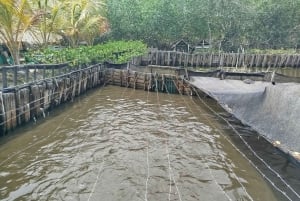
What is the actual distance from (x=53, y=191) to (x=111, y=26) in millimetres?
28921

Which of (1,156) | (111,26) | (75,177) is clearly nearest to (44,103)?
(1,156)

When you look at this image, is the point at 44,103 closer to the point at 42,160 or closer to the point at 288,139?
the point at 42,160

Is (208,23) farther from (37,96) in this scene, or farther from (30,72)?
(37,96)

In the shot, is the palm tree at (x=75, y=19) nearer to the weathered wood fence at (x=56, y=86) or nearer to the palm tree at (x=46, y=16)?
the palm tree at (x=46, y=16)

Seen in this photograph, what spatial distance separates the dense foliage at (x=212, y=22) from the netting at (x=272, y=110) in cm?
2398

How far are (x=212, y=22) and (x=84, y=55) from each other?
24070mm

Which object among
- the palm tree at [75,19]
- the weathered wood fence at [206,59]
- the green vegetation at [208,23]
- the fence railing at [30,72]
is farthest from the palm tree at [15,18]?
the weathered wood fence at [206,59]

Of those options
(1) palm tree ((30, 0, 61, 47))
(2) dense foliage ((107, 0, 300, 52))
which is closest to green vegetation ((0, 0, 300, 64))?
(2) dense foliage ((107, 0, 300, 52))

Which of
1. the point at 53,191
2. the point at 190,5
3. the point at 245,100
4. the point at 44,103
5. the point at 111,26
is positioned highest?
the point at 190,5

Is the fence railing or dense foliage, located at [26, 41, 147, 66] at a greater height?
dense foliage, located at [26, 41, 147, 66]

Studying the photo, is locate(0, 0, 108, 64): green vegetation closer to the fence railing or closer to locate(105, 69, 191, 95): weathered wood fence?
the fence railing

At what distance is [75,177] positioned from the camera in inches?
340

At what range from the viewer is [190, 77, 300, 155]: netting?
27.4 ft

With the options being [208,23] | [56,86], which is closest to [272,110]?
[56,86]
